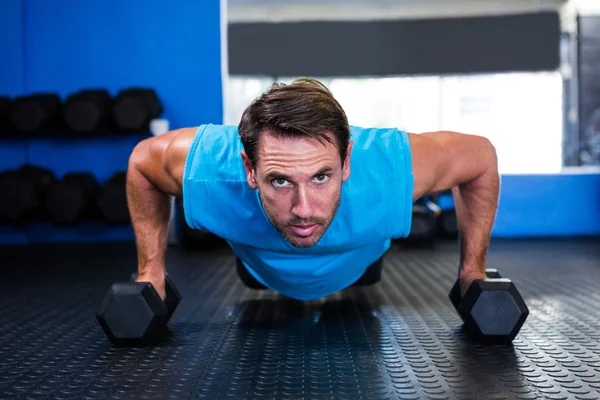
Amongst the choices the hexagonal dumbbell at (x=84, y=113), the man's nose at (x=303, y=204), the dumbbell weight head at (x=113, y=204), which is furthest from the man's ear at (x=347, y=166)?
the hexagonal dumbbell at (x=84, y=113)

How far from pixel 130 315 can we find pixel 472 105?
6.46m

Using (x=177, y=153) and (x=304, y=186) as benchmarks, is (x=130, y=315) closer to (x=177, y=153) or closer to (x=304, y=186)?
(x=177, y=153)

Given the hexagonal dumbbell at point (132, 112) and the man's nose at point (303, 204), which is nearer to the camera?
the man's nose at point (303, 204)

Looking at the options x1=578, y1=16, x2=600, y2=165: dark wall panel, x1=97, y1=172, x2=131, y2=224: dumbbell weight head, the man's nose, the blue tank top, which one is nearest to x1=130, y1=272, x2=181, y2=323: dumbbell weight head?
the blue tank top

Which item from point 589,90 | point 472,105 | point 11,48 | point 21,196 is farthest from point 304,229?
point 472,105

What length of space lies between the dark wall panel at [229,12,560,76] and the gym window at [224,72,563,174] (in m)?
0.25

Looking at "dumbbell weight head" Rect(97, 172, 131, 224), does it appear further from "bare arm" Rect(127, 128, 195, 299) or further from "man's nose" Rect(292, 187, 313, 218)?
"man's nose" Rect(292, 187, 313, 218)

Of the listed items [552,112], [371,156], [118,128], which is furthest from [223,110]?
[552,112]

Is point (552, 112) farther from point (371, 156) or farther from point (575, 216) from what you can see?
point (371, 156)

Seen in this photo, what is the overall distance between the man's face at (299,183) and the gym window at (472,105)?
541 cm

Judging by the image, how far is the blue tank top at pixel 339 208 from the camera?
1294 millimetres

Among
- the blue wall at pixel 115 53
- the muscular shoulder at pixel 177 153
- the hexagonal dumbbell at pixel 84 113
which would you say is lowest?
the muscular shoulder at pixel 177 153

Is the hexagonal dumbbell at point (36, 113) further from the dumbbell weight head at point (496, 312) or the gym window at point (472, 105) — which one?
the gym window at point (472, 105)

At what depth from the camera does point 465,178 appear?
1470 mm
